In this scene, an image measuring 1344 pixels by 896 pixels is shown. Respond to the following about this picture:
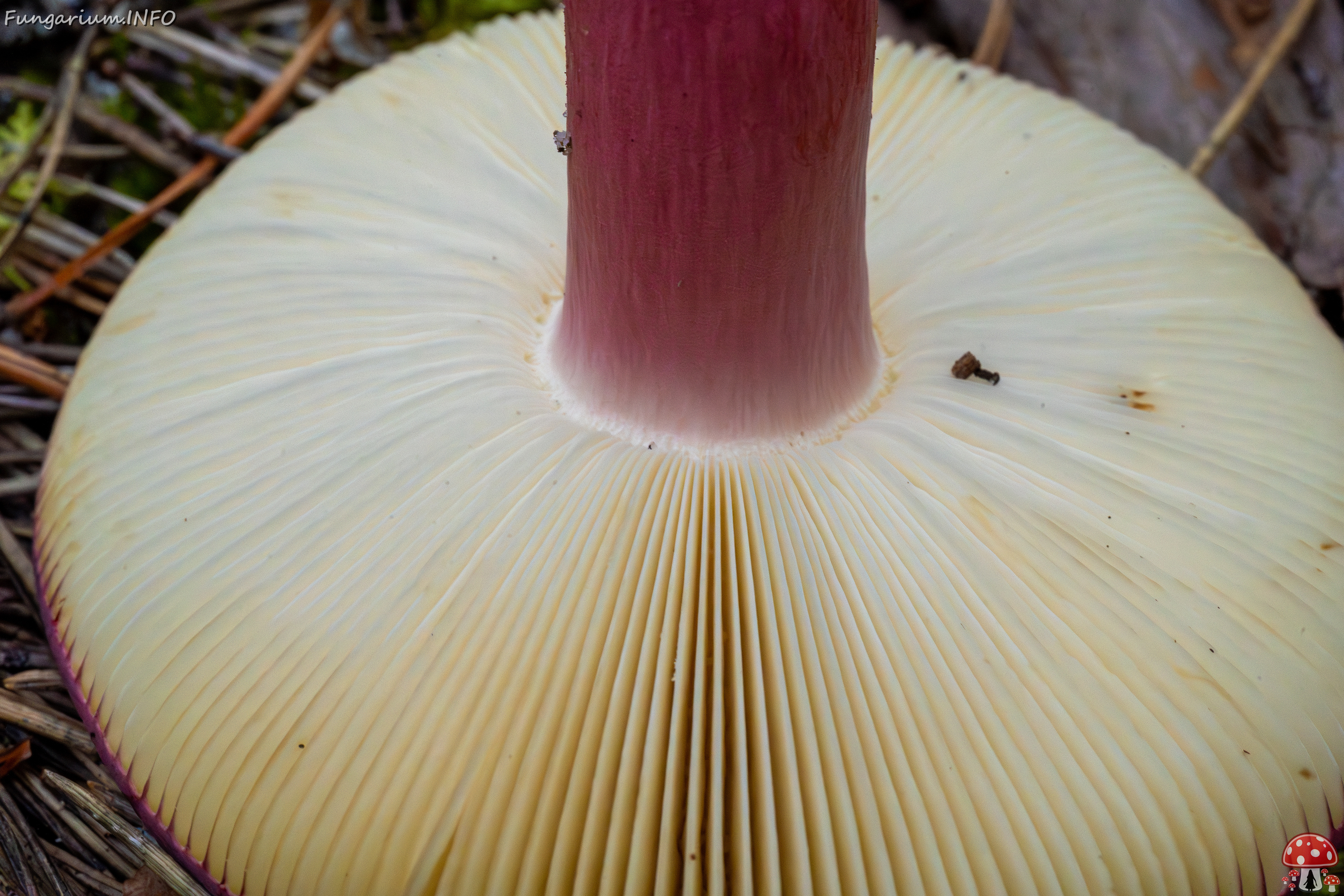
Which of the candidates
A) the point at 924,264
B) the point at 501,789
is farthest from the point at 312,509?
the point at 924,264

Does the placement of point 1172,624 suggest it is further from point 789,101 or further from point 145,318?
point 145,318

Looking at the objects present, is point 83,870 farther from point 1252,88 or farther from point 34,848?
point 1252,88

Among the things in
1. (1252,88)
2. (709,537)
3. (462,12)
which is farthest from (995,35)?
(709,537)

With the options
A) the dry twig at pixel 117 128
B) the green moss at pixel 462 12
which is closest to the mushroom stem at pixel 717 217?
the dry twig at pixel 117 128

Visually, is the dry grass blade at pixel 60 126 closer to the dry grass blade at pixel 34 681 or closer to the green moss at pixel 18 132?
the green moss at pixel 18 132

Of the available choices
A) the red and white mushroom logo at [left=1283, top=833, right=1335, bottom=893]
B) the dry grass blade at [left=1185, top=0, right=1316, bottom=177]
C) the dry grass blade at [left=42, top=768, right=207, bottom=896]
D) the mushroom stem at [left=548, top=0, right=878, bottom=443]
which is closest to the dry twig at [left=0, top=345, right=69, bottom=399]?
the dry grass blade at [left=42, top=768, right=207, bottom=896]

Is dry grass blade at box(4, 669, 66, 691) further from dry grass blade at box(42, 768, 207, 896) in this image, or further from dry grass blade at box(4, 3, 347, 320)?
dry grass blade at box(4, 3, 347, 320)
